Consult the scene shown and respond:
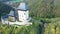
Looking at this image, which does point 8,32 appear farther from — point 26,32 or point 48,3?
point 48,3

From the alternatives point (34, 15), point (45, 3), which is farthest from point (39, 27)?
point (45, 3)

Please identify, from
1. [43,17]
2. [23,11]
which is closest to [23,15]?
[23,11]

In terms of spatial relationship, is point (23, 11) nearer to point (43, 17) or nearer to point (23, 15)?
point (23, 15)

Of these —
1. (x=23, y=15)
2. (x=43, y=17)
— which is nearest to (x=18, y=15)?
(x=23, y=15)

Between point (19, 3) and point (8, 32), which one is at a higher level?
point (19, 3)

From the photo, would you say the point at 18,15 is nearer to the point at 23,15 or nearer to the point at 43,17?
the point at 23,15

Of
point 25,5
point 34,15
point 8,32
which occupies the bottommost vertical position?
point 8,32

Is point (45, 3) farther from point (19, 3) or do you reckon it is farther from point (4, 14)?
point (4, 14)
